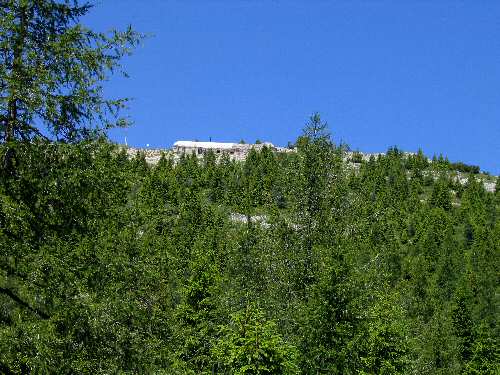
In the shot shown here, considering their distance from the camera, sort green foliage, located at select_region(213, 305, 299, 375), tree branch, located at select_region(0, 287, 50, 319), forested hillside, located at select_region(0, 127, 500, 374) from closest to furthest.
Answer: forested hillside, located at select_region(0, 127, 500, 374), tree branch, located at select_region(0, 287, 50, 319), green foliage, located at select_region(213, 305, 299, 375)

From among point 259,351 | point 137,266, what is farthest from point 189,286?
point 137,266

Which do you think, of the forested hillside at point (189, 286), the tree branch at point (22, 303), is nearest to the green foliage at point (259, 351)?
the forested hillside at point (189, 286)

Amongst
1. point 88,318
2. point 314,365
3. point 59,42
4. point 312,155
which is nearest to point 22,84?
point 59,42

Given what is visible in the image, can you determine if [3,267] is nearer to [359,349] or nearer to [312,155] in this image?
[359,349]

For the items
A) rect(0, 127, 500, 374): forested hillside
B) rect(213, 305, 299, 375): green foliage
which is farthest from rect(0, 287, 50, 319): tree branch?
rect(213, 305, 299, 375): green foliage

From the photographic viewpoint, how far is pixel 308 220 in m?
26.2

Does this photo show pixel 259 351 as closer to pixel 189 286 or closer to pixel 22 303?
pixel 22 303

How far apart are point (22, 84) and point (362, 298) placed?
18860 millimetres

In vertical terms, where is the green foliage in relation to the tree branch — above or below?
below

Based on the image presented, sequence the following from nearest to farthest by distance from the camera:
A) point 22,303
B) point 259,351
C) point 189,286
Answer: point 22,303 < point 259,351 < point 189,286

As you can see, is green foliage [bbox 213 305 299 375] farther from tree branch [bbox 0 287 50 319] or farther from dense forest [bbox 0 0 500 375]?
tree branch [bbox 0 287 50 319]

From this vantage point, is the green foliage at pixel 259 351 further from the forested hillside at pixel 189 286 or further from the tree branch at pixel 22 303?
the tree branch at pixel 22 303

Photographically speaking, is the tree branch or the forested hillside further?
the tree branch

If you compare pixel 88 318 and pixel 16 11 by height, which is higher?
pixel 16 11
